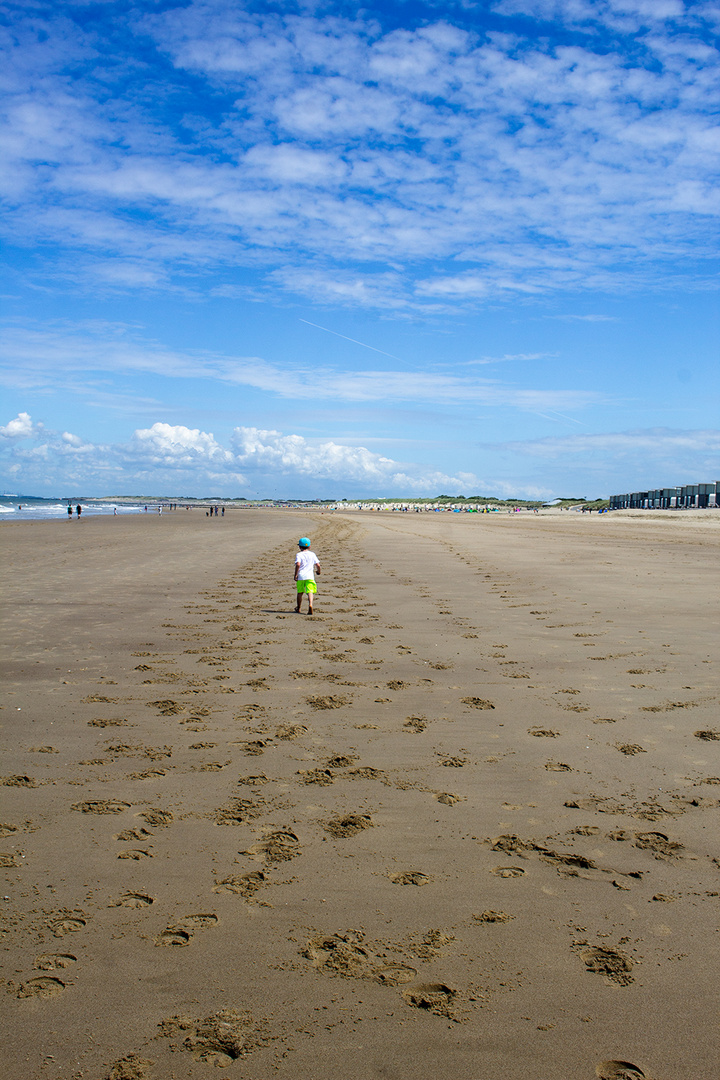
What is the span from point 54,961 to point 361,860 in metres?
1.65

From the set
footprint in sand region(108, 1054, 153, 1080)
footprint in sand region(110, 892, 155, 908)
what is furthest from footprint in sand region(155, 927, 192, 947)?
footprint in sand region(108, 1054, 153, 1080)

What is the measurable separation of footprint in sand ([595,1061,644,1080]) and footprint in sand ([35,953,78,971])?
7.37 ft

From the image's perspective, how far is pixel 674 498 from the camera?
98.6 metres

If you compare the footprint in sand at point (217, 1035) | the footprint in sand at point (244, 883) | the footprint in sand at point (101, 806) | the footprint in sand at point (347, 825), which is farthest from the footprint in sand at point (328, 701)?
the footprint in sand at point (217, 1035)

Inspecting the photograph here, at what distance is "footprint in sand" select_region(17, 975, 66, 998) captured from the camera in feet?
9.26

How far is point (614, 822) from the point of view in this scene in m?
4.39

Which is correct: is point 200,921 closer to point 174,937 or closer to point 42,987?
point 174,937

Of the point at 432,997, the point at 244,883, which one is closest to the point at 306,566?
the point at 244,883

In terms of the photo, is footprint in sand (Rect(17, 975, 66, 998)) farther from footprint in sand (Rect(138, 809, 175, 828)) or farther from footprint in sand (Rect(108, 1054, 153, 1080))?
footprint in sand (Rect(138, 809, 175, 828))

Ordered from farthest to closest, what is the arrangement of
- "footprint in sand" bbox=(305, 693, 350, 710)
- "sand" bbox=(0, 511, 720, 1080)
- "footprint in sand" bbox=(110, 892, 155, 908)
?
"footprint in sand" bbox=(305, 693, 350, 710)
"footprint in sand" bbox=(110, 892, 155, 908)
"sand" bbox=(0, 511, 720, 1080)

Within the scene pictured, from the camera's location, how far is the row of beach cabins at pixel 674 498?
81.9 metres

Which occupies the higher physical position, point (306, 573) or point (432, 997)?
point (306, 573)

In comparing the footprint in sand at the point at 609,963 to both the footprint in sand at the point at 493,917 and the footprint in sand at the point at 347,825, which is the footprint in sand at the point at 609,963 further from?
the footprint in sand at the point at 347,825

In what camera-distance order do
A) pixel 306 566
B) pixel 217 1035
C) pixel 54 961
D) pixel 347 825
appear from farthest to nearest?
pixel 306 566 < pixel 347 825 < pixel 54 961 < pixel 217 1035
